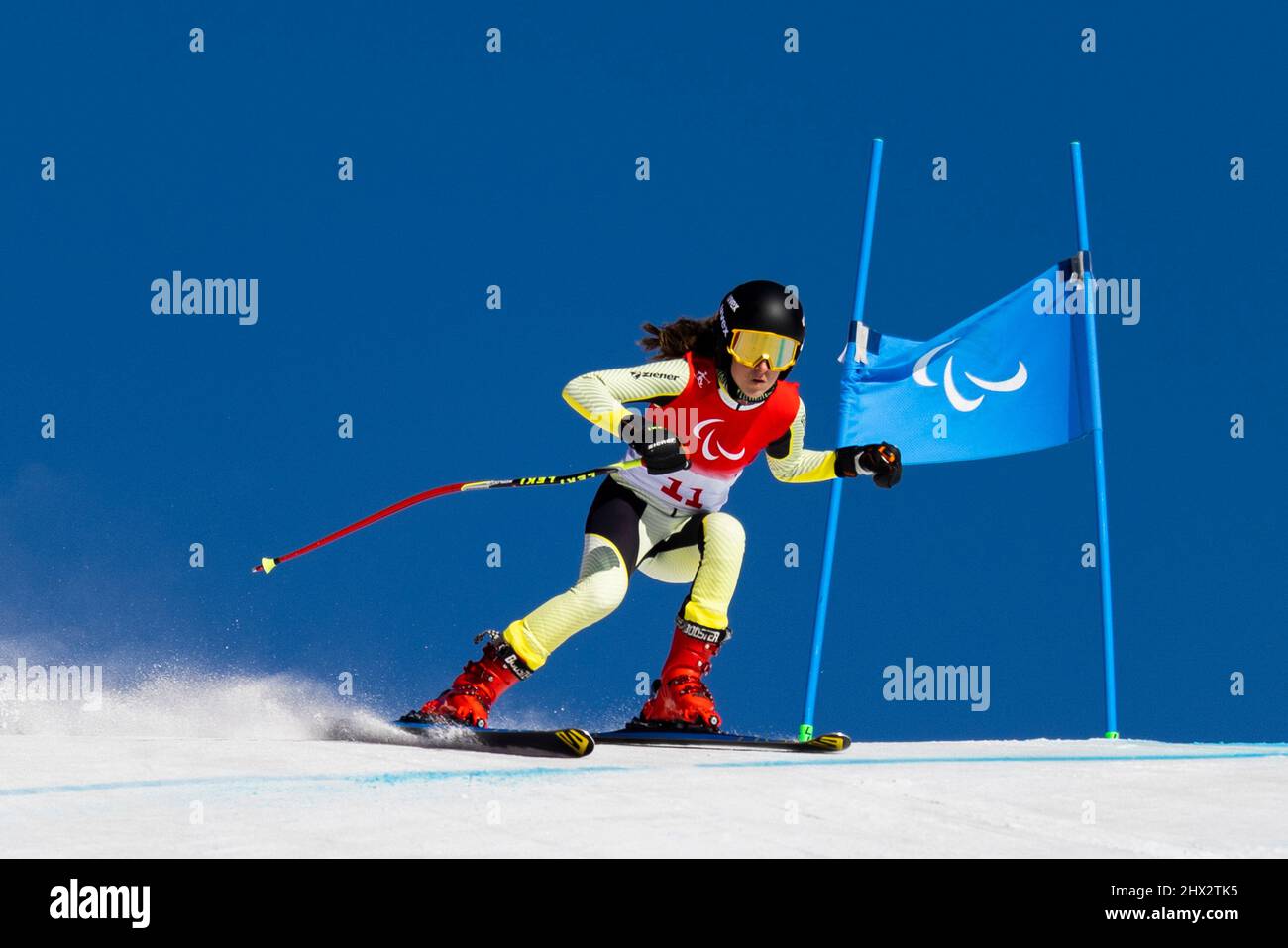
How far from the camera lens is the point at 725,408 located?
6.07 m

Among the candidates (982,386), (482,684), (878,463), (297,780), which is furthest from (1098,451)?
(297,780)

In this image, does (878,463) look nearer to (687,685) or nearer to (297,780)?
(687,685)

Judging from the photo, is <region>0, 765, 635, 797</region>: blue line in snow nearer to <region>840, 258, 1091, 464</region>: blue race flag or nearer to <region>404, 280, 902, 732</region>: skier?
<region>404, 280, 902, 732</region>: skier

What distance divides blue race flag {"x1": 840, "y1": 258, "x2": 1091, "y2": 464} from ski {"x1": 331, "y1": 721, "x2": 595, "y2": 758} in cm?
371

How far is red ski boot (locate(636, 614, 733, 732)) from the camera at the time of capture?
6230mm

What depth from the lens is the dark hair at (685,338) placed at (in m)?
6.20

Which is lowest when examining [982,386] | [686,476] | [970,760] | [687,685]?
[970,760]

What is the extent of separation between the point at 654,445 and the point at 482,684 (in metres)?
1.22

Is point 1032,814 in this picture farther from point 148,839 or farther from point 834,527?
point 834,527

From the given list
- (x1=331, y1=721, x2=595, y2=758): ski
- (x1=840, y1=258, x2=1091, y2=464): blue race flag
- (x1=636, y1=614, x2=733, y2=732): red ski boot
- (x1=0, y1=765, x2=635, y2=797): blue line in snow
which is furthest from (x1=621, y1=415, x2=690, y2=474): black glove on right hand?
(x1=840, y1=258, x2=1091, y2=464): blue race flag

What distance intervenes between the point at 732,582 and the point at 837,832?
2.96m

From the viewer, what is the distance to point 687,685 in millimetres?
6281

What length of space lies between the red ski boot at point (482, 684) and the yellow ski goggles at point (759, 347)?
153 centimetres
